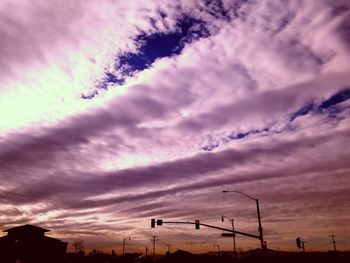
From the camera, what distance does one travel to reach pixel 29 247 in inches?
3019

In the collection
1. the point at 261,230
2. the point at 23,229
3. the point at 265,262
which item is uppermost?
the point at 23,229

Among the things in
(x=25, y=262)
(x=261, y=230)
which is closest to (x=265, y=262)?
(x=261, y=230)

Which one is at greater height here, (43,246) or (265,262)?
(43,246)

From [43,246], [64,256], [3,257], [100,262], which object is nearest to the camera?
[3,257]

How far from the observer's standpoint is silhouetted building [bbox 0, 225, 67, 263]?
236ft

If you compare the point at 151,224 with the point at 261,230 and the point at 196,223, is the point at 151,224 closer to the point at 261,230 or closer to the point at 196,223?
the point at 196,223

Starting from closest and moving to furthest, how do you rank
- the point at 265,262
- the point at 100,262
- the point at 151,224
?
the point at 265,262, the point at 151,224, the point at 100,262

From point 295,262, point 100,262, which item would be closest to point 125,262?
point 100,262

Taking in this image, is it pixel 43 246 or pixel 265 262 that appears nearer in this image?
pixel 265 262

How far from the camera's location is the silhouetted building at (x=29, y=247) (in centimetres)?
7188

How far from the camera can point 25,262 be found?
73.6 metres

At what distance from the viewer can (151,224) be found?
40.4 m

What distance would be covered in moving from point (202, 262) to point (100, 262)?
69.3 m

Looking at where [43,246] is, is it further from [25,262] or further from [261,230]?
[261,230]
